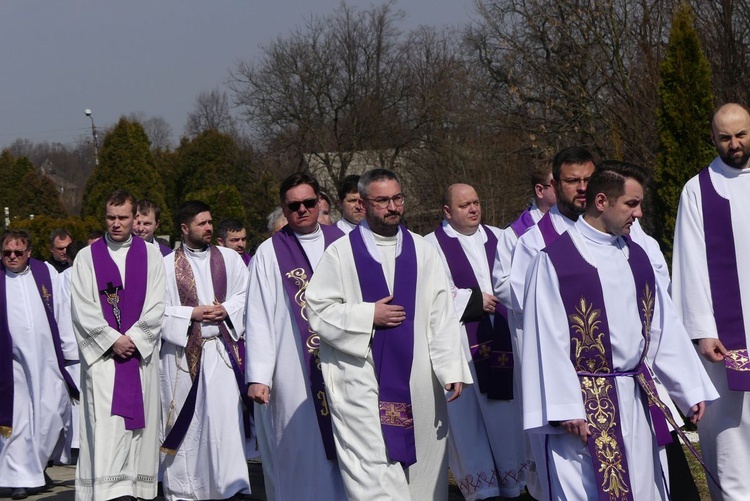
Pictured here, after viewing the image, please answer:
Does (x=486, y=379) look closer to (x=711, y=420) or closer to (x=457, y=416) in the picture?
(x=457, y=416)

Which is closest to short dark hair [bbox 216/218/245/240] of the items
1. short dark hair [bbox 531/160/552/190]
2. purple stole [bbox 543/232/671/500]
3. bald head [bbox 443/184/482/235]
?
bald head [bbox 443/184/482/235]

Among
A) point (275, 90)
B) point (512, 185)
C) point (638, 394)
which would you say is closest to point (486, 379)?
point (638, 394)

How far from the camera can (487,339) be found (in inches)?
335

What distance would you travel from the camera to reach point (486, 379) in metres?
8.39

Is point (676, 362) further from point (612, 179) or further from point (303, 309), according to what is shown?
point (303, 309)

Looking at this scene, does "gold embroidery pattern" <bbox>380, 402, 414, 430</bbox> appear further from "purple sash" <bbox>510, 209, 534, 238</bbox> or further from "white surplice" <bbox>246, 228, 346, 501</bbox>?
"purple sash" <bbox>510, 209, 534, 238</bbox>

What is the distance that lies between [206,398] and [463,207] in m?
2.34

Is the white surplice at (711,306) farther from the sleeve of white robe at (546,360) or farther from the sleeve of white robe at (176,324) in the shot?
the sleeve of white robe at (176,324)

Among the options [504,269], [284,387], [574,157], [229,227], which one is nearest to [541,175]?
[504,269]

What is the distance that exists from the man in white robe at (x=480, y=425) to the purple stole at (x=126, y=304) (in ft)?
6.97

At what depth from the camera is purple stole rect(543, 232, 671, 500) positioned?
210 inches

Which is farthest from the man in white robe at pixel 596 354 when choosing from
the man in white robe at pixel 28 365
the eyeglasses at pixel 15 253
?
the eyeglasses at pixel 15 253

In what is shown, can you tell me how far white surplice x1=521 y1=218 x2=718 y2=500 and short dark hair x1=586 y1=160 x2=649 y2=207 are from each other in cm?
18

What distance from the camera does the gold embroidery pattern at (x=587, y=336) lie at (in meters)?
5.39
